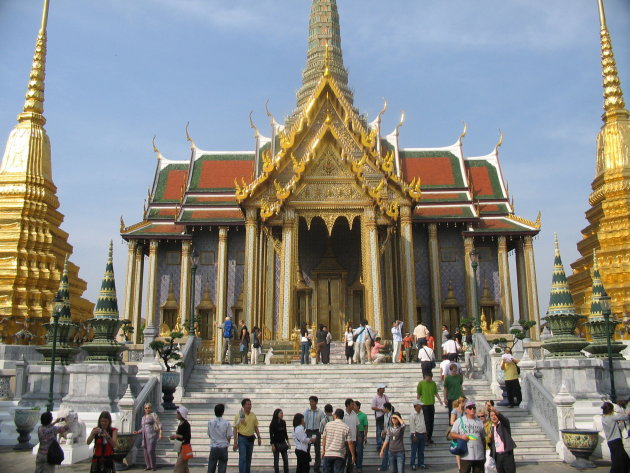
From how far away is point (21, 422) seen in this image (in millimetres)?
11125

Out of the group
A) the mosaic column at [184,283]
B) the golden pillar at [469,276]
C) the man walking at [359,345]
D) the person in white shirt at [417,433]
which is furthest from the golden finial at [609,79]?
the person in white shirt at [417,433]

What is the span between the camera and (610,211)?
22.8 meters

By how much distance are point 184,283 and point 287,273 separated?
21.2 ft

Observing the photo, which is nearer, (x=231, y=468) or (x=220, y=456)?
(x=220, y=456)

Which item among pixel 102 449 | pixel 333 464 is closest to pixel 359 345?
pixel 333 464

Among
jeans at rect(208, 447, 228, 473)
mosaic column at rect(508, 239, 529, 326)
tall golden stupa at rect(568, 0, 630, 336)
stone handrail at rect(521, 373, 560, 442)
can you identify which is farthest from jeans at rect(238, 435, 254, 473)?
mosaic column at rect(508, 239, 529, 326)

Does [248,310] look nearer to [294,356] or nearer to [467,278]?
[294,356]

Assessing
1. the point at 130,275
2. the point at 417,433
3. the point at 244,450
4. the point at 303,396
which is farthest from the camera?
the point at 130,275

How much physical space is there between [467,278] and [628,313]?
5970 millimetres

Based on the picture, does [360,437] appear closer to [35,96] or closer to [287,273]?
[287,273]

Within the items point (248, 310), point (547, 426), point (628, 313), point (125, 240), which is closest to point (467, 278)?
point (628, 313)

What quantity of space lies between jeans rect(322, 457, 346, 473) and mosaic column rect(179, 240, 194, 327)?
17.0 m

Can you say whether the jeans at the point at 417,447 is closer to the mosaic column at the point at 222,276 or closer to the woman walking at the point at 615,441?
the woman walking at the point at 615,441

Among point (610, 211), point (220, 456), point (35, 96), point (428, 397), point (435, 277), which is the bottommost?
point (220, 456)
